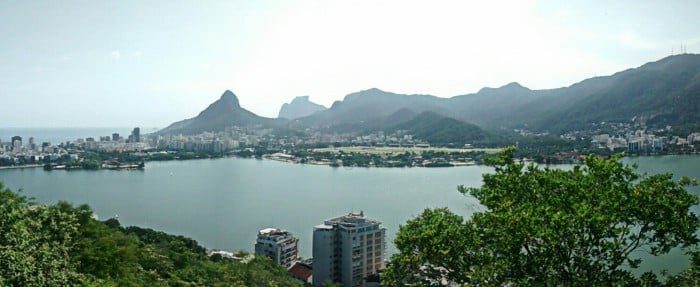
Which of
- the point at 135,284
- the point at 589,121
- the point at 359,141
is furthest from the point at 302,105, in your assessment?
the point at 135,284

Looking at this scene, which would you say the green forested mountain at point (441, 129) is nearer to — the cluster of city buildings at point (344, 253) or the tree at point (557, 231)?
the cluster of city buildings at point (344, 253)

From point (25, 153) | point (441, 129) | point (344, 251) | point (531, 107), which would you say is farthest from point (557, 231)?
point (531, 107)

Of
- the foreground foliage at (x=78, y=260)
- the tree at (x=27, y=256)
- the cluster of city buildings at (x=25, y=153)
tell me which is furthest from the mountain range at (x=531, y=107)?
the tree at (x=27, y=256)

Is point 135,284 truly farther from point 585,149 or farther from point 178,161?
point 178,161

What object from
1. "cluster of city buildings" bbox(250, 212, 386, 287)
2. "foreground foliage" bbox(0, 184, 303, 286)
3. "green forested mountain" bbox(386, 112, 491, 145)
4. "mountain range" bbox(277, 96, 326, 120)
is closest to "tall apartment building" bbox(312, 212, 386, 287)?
"cluster of city buildings" bbox(250, 212, 386, 287)

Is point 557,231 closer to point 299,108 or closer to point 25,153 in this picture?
point 25,153

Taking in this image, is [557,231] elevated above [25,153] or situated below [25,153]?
above

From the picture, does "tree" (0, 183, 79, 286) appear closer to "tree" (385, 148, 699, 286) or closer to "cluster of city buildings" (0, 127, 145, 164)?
"tree" (385, 148, 699, 286)
